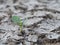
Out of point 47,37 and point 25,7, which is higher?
point 25,7

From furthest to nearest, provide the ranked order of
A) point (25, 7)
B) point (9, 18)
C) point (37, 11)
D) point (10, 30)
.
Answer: point (25, 7)
point (37, 11)
point (9, 18)
point (10, 30)

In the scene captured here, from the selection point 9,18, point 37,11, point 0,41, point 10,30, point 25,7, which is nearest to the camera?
point 0,41

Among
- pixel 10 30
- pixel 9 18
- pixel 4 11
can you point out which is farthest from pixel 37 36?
pixel 4 11

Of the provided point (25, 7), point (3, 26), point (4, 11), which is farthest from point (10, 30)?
point (25, 7)

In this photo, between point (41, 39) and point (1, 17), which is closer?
point (41, 39)

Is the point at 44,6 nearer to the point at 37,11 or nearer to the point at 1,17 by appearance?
the point at 37,11

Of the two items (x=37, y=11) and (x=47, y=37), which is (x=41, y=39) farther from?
(x=37, y=11)
